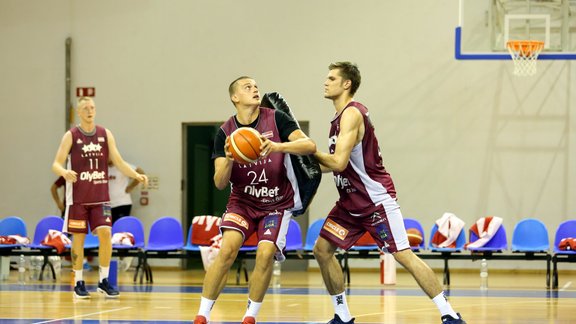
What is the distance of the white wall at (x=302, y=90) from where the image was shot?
49.6ft

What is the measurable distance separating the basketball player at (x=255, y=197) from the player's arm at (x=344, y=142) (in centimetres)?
24

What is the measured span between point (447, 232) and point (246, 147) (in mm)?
7320

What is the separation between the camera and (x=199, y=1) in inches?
641

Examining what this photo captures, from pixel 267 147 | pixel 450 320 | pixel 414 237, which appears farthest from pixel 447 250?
pixel 267 147

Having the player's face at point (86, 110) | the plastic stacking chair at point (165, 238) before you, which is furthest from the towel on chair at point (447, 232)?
the player's face at point (86, 110)

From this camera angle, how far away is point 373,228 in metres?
6.92

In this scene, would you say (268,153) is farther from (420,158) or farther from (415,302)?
(420,158)

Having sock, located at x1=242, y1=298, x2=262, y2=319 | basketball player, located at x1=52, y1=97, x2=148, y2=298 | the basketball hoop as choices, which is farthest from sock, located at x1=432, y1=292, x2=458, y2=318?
the basketball hoop

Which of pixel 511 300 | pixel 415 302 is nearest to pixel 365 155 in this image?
pixel 415 302

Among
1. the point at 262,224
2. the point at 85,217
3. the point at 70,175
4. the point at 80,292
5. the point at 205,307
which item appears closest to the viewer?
the point at 205,307

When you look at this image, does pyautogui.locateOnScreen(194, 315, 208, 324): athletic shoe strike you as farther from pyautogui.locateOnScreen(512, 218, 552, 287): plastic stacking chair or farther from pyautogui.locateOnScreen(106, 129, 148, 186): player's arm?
pyautogui.locateOnScreen(512, 218, 552, 287): plastic stacking chair

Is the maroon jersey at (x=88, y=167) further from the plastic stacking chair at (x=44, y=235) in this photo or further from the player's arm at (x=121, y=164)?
the plastic stacking chair at (x=44, y=235)

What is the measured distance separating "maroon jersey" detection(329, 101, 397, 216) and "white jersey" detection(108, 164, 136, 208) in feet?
30.9

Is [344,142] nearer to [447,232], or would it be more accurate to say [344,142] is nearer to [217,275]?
[217,275]
